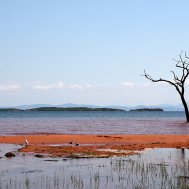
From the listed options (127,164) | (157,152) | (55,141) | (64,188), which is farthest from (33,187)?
(55,141)

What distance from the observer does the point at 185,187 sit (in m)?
13.4

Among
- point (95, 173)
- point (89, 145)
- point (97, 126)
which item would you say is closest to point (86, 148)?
point (89, 145)

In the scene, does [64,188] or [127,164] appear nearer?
[64,188]

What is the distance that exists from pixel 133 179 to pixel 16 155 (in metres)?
8.38

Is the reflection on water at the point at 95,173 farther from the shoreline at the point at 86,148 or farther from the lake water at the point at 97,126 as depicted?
the lake water at the point at 97,126

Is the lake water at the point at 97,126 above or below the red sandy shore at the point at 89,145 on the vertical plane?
above

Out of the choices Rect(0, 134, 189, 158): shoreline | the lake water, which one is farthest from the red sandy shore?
the lake water

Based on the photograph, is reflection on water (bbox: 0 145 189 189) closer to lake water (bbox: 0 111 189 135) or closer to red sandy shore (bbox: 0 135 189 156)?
red sandy shore (bbox: 0 135 189 156)

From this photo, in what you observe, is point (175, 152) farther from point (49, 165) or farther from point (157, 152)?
point (49, 165)

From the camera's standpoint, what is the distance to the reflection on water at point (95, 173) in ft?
47.1

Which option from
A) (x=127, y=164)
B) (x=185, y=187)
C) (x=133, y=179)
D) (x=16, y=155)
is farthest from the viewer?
(x=16, y=155)

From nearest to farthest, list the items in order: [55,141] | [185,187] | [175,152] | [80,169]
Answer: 1. [185,187]
2. [80,169]
3. [175,152]
4. [55,141]

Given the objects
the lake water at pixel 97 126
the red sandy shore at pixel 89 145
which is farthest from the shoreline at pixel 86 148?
the lake water at pixel 97 126

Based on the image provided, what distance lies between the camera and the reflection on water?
565 inches
